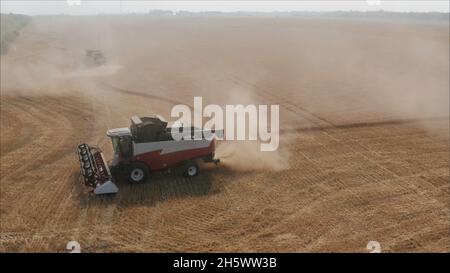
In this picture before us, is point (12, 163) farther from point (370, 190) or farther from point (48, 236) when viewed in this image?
point (370, 190)

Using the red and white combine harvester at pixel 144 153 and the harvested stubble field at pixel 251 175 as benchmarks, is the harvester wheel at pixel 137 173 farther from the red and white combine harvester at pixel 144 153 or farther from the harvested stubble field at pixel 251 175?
the harvested stubble field at pixel 251 175

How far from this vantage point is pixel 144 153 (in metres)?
12.6

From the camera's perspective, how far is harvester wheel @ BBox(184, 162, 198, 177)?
43.4 feet

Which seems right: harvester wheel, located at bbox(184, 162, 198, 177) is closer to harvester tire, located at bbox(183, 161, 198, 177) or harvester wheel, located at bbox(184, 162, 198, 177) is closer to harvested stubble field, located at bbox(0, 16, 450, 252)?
harvester tire, located at bbox(183, 161, 198, 177)

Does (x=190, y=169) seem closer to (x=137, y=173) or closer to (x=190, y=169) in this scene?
(x=190, y=169)

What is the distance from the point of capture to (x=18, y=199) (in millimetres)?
12102

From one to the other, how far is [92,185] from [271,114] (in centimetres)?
1145
